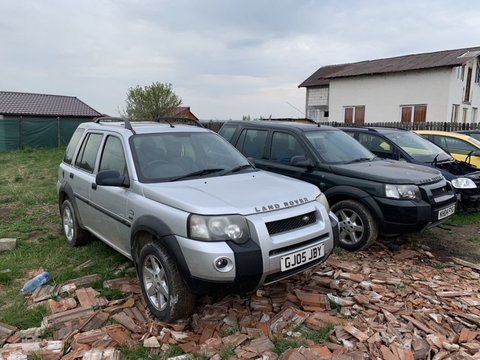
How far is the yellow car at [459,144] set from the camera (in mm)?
8438

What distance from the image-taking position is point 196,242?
2.89 m

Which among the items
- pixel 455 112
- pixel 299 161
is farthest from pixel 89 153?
pixel 455 112

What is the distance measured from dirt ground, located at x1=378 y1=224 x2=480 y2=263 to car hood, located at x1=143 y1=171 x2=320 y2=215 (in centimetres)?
249

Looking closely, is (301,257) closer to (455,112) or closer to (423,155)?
(423,155)

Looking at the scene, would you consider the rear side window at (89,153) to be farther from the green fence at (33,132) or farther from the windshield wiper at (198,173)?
the green fence at (33,132)

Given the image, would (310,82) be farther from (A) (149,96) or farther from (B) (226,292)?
(B) (226,292)

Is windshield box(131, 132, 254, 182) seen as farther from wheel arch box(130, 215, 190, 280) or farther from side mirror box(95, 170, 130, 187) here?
wheel arch box(130, 215, 190, 280)

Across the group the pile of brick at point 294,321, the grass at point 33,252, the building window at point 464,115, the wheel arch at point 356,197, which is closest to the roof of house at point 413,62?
the building window at point 464,115

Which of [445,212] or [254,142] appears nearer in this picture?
[445,212]

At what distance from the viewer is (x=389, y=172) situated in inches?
201

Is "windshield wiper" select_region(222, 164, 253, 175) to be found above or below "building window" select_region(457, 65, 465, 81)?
below

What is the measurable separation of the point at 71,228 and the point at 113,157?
1.82 m

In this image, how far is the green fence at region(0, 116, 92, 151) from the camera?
20078 mm

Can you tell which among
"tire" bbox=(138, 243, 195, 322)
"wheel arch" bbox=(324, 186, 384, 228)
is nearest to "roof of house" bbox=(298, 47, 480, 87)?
"wheel arch" bbox=(324, 186, 384, 228)
